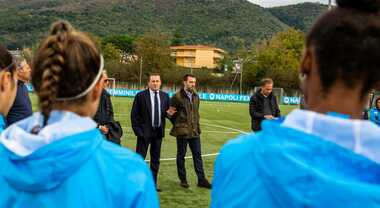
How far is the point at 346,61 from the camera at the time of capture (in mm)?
1338

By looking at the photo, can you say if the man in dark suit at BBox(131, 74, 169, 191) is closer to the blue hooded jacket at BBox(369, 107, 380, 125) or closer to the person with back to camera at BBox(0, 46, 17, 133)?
the blue hooded jacket at BBox(369, 107, 380, 125)

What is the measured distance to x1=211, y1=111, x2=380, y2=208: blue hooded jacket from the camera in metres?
1.25

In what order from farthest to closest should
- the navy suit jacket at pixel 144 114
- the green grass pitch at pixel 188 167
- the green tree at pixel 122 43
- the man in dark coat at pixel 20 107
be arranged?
the green tree at pixel 122 43
the navy suit jacket at pixel 144 114
the green grass pitch at pixel 188 167
the man in dark coat at pixel 20 107

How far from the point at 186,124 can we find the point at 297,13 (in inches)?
6295

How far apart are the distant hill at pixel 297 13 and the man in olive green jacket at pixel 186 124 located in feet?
484

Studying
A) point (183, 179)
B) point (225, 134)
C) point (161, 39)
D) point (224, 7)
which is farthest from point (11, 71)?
point (224, 7)

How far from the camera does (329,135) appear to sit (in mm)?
1313

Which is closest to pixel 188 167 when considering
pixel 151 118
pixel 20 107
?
pixel 151 118

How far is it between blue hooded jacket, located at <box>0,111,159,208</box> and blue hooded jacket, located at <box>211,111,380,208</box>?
0.51 meters

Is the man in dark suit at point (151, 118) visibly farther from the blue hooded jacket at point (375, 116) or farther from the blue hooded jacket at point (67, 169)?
the blue hooded jacket at point (67, 169)

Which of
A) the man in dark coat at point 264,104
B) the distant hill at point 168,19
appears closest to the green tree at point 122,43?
the distant hill at point 168,19

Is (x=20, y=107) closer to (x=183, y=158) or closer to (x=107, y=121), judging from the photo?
(x=107, y=121)

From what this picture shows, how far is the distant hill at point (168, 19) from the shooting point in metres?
136

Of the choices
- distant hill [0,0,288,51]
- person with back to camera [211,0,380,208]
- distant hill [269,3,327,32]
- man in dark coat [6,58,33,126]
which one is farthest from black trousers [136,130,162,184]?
distant hill [269,3,327,32]
